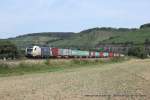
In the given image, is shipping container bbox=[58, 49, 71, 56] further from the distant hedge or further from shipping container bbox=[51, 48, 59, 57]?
the distant hedge

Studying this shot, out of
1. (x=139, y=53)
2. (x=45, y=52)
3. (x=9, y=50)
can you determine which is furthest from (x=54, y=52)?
(x=139, y=53)

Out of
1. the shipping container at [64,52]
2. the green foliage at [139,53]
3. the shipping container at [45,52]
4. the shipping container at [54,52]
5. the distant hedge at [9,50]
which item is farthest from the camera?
the green foliage at [139,53]

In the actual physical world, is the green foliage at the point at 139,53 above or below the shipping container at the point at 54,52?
below

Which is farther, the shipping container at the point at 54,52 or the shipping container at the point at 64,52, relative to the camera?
the shipping container at the point at 64,52

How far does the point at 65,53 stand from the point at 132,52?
70.2 m

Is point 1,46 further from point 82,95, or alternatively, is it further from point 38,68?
point 82,95

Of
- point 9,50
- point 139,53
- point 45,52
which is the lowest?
point 139,53

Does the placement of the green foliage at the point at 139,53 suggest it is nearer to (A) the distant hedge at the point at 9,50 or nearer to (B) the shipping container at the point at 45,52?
(B) the shipping container at the point at 45,52

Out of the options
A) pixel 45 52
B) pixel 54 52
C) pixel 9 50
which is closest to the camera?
pixel 9 50

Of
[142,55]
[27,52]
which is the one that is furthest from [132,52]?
[27,52]

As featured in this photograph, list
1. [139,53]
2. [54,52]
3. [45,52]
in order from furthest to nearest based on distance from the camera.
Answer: [139,53], [54,52], [45,52]

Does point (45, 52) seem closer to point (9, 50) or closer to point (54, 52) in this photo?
point (54, 52)

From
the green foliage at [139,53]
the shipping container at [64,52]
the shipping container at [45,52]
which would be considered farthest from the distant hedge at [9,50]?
the green foliage at [139,53]

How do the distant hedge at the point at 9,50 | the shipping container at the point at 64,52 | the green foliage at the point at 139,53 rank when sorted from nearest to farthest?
the distant hedge at the point at 9,50
the shipping container at the point at 64,52
the green foliage at the point at 139,53
